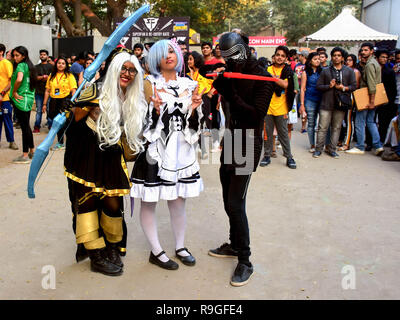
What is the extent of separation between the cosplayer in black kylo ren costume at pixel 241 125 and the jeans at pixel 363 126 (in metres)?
5.74

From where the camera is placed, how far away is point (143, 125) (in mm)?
3639

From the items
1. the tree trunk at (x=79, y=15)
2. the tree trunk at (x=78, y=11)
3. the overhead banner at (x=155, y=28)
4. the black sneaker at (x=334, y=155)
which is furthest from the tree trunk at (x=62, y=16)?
the black sneaker at (x=334, y=155)

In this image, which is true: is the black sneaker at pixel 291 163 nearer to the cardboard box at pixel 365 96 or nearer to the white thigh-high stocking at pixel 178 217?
the cardboard box at pixel 365 96

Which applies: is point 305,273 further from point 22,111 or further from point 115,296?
point 22,111

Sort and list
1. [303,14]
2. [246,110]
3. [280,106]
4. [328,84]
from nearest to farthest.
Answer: [246,110] → [280,106] → [328,84] → [303,14]

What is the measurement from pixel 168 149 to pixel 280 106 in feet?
13.4

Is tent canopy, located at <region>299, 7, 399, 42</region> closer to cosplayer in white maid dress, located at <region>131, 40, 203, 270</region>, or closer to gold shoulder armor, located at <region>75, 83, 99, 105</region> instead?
cosplayer in white maid dress, located at <region>131, 40, 203, 270</region>

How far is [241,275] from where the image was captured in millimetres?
3527

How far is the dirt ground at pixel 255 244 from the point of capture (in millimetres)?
3385

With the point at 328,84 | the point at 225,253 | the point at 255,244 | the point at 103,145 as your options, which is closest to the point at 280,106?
the point at 328,84

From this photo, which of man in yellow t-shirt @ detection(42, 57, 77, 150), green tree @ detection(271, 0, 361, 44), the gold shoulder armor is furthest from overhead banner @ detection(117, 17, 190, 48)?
green tree @ detection(271, 0, 361, 44)

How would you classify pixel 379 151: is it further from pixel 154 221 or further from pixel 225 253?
pixel 154 221

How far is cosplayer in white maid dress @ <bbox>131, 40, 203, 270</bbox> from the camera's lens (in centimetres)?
358

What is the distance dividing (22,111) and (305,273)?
5672 mm
